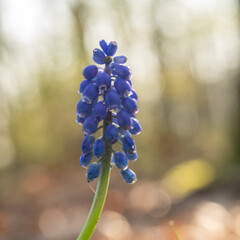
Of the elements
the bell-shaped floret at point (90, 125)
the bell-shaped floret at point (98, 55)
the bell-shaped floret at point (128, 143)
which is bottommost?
the bell-shaped floret at point (128, 143)

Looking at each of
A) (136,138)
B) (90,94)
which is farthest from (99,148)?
(136,138)

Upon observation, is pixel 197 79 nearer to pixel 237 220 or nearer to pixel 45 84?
pixel 45 84

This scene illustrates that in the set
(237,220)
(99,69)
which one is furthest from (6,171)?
(99,69)

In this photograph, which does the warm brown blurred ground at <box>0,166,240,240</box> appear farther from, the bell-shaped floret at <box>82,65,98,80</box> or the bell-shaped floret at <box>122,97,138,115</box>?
the bell-shaped floret at <box>82,65,98,80</box>

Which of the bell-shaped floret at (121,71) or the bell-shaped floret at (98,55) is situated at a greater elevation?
the bell-shaped floret at (98,55)

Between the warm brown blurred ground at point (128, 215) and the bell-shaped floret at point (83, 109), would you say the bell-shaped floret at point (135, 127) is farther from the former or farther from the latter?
the warm brown blurred ground at point (128, 215)

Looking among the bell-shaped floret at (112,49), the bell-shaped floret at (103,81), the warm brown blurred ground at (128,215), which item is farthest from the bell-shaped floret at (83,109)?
the warm brown blurred ground at (128,215)

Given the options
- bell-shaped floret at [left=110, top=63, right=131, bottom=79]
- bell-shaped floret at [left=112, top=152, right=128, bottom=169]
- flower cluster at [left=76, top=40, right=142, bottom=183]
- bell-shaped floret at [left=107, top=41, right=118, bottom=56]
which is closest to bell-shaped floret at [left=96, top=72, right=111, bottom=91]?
flower cluster at [left=76, top=40, right=142, bottom=183]
